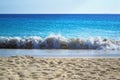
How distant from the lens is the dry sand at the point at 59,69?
13.8 ft

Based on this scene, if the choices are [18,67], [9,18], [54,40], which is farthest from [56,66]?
[9,18]

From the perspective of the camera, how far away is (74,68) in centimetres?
485

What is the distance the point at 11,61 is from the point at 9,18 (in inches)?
781

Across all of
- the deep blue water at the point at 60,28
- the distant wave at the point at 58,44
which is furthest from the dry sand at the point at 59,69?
the deep blue water at the point at 60,28

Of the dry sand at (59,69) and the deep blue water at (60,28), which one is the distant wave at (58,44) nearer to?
the dry sand at (59,69)

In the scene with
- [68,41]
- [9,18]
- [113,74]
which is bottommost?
[113,74]

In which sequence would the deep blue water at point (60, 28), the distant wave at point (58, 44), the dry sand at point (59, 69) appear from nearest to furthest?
the dry sand at point (59, 69) → the distant wave at point (58, 44) → the deep blue water at point (60, 28)

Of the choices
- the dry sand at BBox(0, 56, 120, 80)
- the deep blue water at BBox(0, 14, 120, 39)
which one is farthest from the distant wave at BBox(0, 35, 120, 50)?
the deep blue water at BBox(0, 14, 120, 39)

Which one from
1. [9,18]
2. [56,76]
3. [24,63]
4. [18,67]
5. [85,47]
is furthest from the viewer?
[9,18]

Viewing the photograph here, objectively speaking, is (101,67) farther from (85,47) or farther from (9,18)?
(9,18)

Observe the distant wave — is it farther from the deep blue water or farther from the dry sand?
the deep blue water

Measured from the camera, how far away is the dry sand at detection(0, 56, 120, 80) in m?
4.21

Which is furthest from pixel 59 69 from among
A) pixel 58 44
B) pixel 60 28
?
pixel 60 28

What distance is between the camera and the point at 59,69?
15.4 feet
